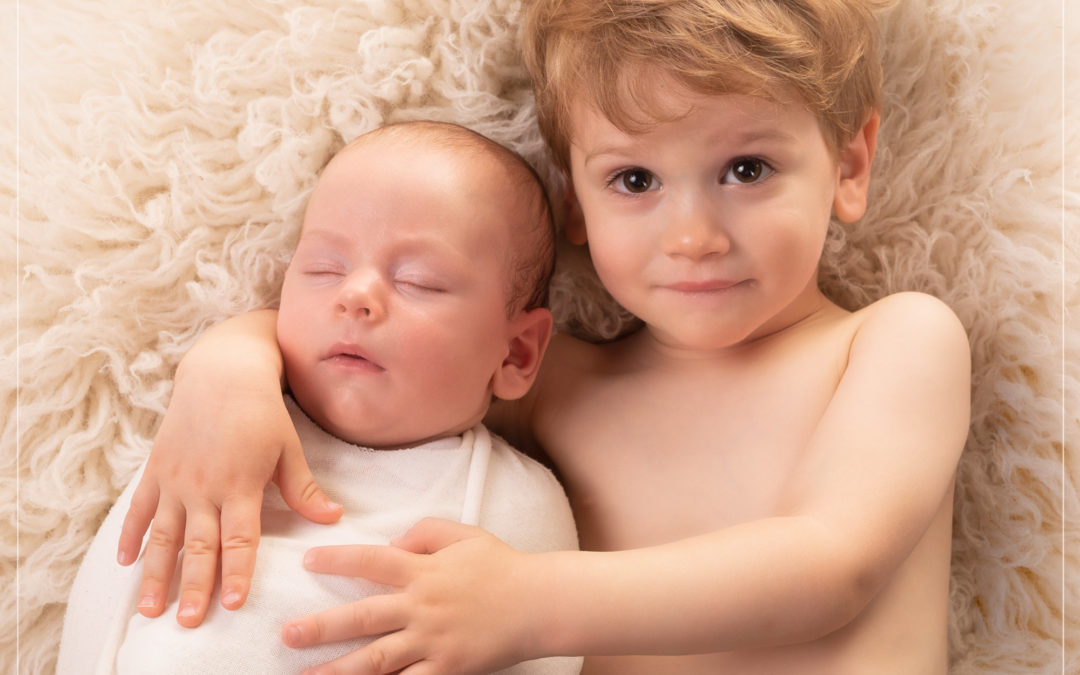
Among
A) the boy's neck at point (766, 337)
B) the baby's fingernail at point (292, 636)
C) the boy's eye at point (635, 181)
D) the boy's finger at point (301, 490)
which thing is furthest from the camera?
the boy's neck at point (766, 337)

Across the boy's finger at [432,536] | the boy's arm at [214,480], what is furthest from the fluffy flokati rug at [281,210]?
the boy's finger at [432,536]

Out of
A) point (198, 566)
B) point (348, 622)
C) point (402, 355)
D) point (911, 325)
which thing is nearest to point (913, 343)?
point (911, 325)

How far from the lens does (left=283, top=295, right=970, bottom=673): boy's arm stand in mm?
943

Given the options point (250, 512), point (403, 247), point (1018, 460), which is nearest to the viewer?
point (250, 512)

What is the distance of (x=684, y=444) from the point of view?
1230mm

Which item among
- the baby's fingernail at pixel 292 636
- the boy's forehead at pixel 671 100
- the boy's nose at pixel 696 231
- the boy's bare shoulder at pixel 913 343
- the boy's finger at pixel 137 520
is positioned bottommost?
the boy's finger at pixel 137 520

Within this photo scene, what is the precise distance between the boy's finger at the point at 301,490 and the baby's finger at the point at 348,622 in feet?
0.38

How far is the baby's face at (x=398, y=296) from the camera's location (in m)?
1.09

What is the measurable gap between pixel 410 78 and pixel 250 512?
58 cm

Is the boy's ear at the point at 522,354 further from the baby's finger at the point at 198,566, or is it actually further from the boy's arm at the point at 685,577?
the baby's finger at the point at 198,566

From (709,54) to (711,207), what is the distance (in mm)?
157

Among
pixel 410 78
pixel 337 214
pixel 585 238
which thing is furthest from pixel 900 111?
pixel 337 214

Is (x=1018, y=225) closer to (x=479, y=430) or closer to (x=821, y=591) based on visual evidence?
(x=821, y=591)

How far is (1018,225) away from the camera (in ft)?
4.07
